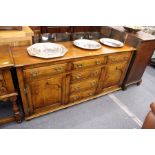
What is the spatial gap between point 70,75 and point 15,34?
678mm

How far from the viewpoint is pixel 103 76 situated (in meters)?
1.77

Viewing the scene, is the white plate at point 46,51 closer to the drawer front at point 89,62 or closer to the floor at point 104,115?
the drawer front at point 89,62

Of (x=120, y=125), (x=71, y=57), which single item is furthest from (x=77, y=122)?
(x=71, y=57)

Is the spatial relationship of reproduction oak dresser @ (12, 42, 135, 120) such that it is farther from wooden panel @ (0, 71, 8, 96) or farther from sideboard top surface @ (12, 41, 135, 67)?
wooden panel @ (0, 71, 8, 96)

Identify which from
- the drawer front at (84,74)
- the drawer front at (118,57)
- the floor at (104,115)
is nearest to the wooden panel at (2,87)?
the floor at (104,115)

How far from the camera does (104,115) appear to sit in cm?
172

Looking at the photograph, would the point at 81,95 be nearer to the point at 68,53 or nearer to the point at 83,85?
the point at 83,85

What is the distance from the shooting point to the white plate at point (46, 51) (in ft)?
4.22

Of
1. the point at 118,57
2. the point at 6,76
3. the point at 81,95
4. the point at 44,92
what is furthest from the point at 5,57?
the point at 118,57

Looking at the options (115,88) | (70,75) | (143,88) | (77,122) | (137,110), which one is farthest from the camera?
(143,88)

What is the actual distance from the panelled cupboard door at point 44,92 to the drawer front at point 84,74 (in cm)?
14

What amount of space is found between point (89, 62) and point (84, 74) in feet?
0.51

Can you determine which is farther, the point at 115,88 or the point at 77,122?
the point at 115,88
